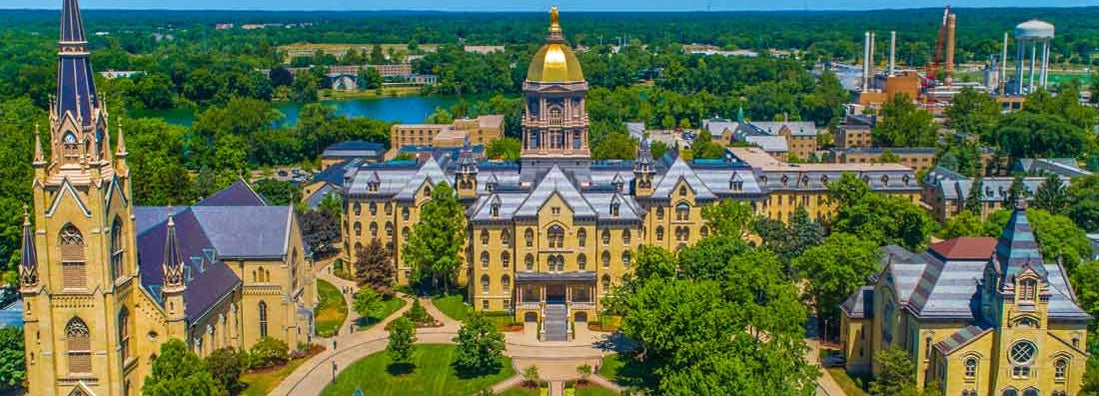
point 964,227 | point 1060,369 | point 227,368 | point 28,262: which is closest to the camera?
point 28,262

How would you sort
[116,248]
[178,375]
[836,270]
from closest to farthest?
[178,375], [116,248], [836,270]

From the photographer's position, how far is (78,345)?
62125 millimetres

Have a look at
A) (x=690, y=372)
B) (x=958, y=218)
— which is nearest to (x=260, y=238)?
(x=690, y=372)

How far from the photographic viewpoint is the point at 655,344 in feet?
224

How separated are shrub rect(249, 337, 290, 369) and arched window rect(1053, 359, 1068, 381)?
48104mm

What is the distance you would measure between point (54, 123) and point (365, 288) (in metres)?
30.5


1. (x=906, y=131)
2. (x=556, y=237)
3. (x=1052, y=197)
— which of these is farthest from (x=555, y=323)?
(x=906, y=131)

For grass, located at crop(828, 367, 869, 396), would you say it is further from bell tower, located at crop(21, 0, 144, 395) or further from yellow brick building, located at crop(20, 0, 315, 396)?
bell tower, located at crop(21, 0, 144, 395)

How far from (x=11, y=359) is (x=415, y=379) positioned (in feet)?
79.3

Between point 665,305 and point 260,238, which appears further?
point 260,238

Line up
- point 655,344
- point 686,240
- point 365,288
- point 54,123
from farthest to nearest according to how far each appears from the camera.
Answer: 1. point 686,240
2. point 365,288
3. point 655,344
4. point 54,123

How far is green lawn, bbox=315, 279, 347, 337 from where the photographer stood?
274 ft

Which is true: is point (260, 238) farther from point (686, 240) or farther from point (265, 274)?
point (686, 240)

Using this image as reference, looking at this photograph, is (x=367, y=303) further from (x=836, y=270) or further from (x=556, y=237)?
(x=836, y=270)
